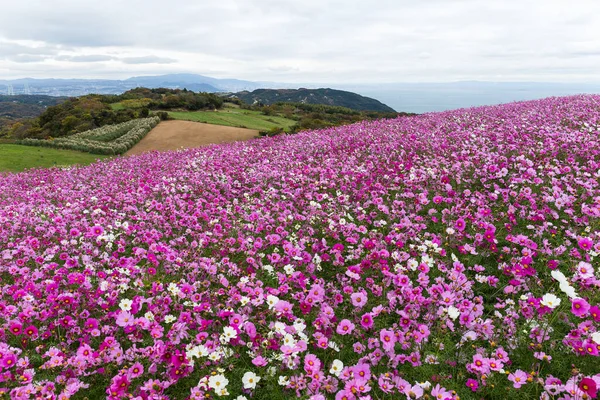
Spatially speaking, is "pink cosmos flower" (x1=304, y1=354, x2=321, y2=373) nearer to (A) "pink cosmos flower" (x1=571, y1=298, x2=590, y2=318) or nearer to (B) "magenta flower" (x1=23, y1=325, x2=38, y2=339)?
(A) "pink cosmos flower" (x1=571, y1=298, x2=590, y2=318)

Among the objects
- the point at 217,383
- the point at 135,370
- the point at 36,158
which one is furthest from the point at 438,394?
the point at 36,158

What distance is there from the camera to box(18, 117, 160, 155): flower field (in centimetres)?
2762

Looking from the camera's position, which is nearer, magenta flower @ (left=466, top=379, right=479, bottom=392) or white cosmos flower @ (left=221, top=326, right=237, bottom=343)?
magenta flower @ (left=466, top=379, right=479, bottom=392)

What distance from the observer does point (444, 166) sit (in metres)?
8.50

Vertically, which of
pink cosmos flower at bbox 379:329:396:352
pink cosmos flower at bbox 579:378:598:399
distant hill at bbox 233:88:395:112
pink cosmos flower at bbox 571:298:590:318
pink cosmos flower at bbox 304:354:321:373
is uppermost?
distant hill at bbox 233:88:395:112

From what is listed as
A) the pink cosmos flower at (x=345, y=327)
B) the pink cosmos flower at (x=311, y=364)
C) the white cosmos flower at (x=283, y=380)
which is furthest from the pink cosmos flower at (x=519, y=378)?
the white cosmos flower at (x=283, y=380)

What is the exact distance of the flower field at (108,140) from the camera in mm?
27625

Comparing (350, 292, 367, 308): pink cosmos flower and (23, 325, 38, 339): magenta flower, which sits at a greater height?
(350, 292, 367, 308): pink cosmos flower

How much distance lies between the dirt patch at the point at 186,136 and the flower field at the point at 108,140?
57 centimetres

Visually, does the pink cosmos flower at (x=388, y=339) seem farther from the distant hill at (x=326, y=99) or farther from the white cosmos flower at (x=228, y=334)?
the distant hill at (x=326, y=99)

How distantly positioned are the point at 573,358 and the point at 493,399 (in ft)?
2.78

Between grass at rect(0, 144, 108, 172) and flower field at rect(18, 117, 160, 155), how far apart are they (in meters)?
0.86

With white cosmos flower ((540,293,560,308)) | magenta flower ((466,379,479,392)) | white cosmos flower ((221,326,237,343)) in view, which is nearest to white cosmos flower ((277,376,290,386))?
white cosmos flower ((221,326,237,343))

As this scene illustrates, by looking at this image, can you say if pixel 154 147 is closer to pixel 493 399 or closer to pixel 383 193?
pixel 383 193
